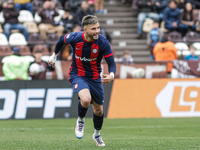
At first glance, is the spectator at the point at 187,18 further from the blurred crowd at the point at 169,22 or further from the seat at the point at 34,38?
the seat at the point at 34,38

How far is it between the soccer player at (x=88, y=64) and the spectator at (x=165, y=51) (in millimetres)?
7929

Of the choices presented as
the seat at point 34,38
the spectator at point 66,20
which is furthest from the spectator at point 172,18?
the seat at point 34,38

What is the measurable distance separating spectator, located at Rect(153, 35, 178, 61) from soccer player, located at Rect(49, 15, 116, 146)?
793cm

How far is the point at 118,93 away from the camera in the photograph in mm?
11602

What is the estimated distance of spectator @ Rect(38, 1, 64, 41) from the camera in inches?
603

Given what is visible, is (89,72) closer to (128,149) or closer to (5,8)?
(128,149)

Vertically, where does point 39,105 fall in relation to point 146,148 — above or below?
below

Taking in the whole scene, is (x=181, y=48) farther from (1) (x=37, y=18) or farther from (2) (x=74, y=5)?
(1) (x=37, y=18)

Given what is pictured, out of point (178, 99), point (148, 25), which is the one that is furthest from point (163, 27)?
point (178, 99)

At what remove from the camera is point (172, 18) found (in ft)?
55.5

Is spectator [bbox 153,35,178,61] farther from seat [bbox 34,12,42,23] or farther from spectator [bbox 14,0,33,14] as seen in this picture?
spectator [bbox 14,0,33,14]

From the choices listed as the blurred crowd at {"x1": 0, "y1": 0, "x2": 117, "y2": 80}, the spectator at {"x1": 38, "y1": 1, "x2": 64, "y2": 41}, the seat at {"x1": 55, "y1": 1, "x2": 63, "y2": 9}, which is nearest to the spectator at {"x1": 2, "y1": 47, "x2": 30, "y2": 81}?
the blurred crowd at {"x1": 0, "y1": 0, "x2": 117, "y2": 80}

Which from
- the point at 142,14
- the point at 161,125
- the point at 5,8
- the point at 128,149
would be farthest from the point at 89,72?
the point at 142,14

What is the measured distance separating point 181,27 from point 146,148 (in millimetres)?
12148
